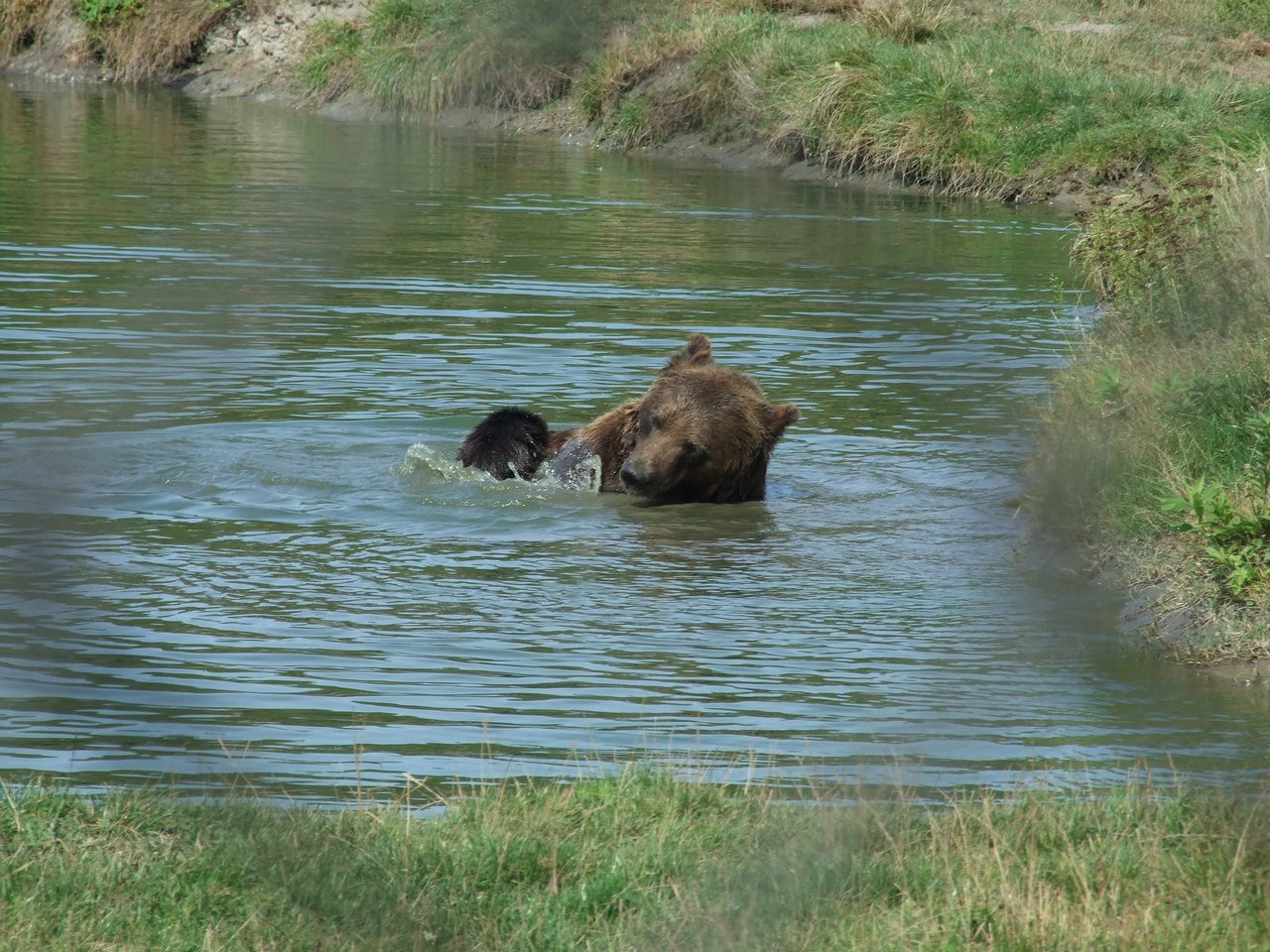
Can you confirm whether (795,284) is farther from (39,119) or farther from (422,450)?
(39,119)

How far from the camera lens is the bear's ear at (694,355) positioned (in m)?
9.50

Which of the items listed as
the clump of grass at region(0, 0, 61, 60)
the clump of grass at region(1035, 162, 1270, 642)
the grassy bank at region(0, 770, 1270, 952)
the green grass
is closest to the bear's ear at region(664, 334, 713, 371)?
the clump of grass at region(1035, 162, 1270, 642)

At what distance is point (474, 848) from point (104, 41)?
36.1m

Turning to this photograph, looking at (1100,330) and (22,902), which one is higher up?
(1100,330)

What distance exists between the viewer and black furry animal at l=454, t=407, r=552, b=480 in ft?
31.1

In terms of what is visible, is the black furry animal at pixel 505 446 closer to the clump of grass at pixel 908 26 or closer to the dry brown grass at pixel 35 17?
the clump of grass at pixel 908 26

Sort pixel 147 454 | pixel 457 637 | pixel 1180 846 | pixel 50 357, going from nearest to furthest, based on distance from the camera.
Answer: pixel 1180 846
pixel 457 637
pixel 147 454
pixel 50 357

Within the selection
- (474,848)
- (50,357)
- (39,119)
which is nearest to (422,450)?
(50,357)

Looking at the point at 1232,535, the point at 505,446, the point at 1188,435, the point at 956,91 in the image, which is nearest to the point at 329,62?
the point at 956,91

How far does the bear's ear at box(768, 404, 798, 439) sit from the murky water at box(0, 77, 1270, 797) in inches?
17.0

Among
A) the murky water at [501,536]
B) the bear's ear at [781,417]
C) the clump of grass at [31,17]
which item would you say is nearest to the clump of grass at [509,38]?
the murky water at [501,536]

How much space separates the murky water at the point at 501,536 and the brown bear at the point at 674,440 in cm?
19

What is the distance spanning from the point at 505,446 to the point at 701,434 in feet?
3.48

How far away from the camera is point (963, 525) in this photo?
904 centimetres
